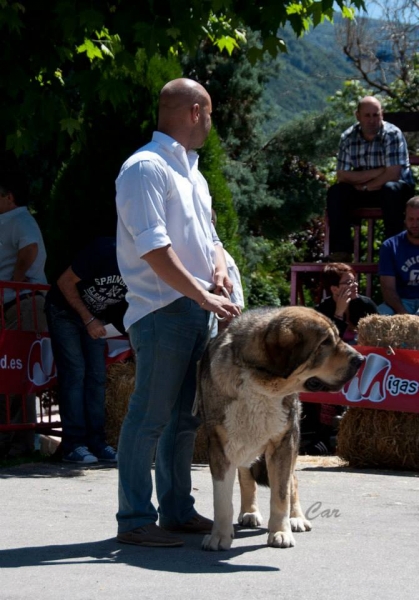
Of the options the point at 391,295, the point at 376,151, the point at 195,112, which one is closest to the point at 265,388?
the point at 195,112

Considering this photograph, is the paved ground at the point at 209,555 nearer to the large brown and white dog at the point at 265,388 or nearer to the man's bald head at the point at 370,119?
the large brown and white dog at the point at 265,388

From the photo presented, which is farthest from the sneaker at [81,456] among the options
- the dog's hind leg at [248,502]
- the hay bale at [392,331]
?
the dog's hind leg at [248,502]

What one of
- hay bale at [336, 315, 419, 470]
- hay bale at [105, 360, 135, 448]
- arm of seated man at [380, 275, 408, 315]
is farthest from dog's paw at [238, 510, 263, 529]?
arm of seated man at [380, 275, 408, 315]

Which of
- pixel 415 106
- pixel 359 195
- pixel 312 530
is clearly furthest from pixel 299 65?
pixel 312 530

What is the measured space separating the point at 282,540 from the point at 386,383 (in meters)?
3.09

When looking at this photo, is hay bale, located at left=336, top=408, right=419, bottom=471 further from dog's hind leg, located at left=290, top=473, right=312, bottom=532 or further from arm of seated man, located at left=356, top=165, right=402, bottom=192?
arm of seated man, located at left=356, top=165, right=402, bottom=192

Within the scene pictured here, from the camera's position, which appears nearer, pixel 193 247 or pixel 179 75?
pixel 193 247

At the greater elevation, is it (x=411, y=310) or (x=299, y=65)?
(x=299, y=65)

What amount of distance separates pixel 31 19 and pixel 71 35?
857 millimetres

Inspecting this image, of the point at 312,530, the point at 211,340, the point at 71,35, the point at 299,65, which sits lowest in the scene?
the point at 312,530

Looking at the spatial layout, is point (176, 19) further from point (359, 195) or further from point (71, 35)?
point (359, 195)

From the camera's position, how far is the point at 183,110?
5188mm

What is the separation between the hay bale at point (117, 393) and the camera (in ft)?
28.2

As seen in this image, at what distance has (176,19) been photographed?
324 inches
